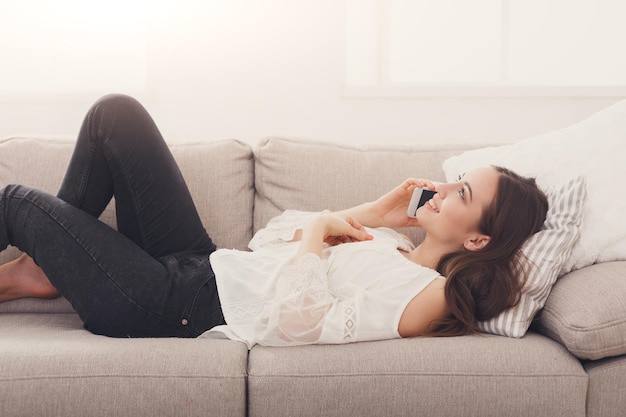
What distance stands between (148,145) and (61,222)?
0.95ft

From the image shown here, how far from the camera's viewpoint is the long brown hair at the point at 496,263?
1.47 meters

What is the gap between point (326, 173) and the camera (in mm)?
1955

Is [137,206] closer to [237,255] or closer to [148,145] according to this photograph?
[148,145]

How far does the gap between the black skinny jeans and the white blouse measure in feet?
0.22

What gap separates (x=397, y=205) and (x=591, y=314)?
2.07 ft

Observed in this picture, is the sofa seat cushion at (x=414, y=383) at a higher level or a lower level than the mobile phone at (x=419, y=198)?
lower

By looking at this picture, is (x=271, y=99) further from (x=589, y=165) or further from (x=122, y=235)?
(x=589, y=165)

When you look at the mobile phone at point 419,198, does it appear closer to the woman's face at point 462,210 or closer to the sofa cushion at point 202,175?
the woman's face at point 462,210

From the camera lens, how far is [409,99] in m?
2.69

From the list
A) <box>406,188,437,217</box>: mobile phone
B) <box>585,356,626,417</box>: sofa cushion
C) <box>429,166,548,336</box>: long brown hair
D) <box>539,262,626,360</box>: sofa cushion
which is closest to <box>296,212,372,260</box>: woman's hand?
<box>406,188,437,217</box>: mobile phone

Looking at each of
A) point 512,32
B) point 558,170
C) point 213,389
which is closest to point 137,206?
point 213,389

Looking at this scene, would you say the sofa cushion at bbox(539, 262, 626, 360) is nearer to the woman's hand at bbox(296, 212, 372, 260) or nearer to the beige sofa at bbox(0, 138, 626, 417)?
Result: the beige sofa at bbox(0, 138, 626, 417)

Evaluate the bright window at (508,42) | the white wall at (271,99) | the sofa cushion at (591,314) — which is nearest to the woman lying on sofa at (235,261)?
the sofa cushion at (591,314)

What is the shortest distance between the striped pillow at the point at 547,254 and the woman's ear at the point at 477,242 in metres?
0.09
